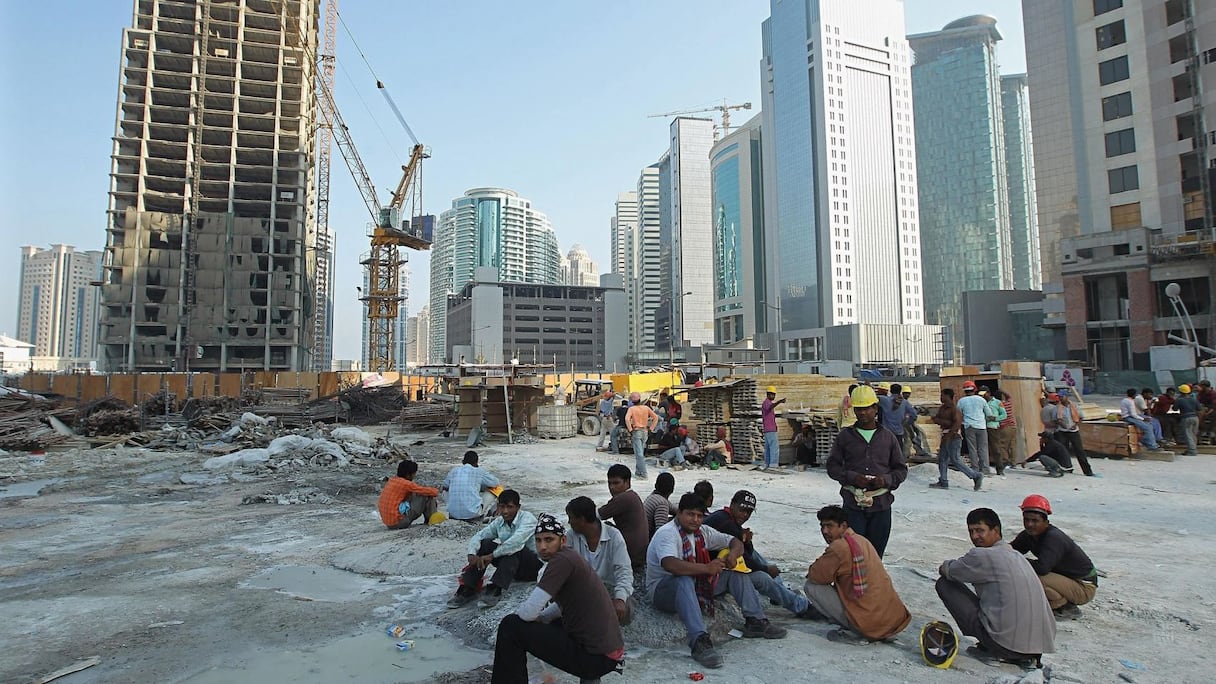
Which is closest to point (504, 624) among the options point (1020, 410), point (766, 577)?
point (766, 577)

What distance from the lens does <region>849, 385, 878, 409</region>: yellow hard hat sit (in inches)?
222

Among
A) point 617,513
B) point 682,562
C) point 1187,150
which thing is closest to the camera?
point 682,562

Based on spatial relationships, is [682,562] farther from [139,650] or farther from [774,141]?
[774,141]

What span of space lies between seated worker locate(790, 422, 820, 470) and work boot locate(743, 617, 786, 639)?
923 cm

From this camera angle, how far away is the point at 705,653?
430cm

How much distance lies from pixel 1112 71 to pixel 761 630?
55.4m

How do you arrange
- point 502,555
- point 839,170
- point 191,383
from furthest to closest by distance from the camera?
1. point 839,170
2. point 191,383
3. point 502,555

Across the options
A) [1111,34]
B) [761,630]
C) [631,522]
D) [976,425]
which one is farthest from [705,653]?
[1111,34]

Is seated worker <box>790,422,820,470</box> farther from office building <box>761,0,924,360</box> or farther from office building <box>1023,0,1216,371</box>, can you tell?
office building <box>761,0,924,360</box>

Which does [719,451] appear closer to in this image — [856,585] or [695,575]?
[856,585]

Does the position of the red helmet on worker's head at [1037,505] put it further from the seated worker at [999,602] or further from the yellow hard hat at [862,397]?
the yellow hard hat at [862,397]

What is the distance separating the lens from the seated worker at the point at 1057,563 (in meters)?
4.68

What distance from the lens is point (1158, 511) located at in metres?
8.84

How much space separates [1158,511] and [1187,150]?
44628 millimetres
